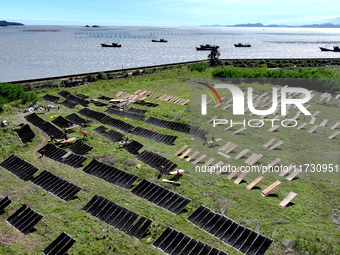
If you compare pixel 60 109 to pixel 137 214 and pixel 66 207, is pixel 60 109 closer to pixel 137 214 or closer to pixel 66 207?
pixel 66 207

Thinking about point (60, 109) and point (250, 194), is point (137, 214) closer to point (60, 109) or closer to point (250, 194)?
point (250, 194)

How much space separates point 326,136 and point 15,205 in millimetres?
32798

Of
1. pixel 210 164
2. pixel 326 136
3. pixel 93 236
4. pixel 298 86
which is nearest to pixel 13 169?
pixel 93 236

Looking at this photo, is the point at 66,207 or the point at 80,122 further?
the point at 80,122

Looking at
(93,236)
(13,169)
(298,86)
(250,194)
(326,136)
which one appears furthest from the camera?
(298,86)

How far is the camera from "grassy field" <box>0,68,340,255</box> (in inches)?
737

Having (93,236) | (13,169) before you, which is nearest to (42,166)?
(13,169)

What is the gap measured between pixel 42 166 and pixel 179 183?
44.3 feet

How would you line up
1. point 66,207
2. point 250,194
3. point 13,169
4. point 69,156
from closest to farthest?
1. point 66,207
2. point 250,194
3. point 13,169
4. point 69,156

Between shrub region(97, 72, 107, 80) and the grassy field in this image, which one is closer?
the grassy field

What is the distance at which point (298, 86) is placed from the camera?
61.4m

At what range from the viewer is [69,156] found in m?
30.4

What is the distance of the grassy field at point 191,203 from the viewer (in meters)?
18.7

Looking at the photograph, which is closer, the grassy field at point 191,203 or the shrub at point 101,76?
the grassy field at point 191,203
